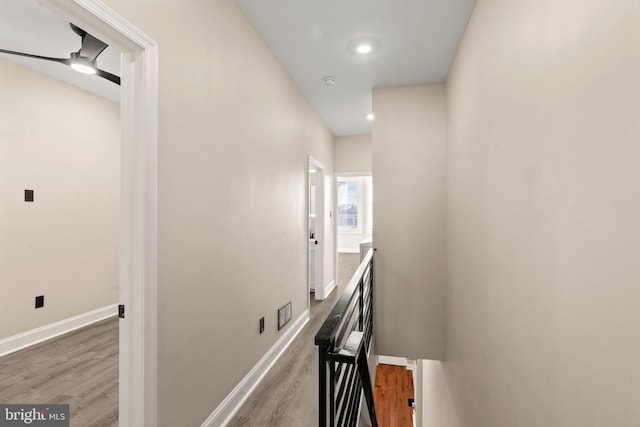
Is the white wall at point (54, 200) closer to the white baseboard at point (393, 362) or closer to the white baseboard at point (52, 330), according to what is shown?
the white baseboard at point (52, 330)

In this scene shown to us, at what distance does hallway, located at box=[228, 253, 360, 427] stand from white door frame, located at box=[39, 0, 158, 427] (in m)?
0.85

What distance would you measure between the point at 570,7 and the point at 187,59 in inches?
63.8

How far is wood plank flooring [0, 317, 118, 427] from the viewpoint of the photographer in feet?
6.68

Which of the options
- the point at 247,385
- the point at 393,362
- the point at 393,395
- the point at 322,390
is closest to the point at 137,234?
the point at 322,390

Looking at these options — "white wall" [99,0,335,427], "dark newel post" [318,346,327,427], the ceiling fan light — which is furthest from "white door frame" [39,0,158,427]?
the ceiling fan light

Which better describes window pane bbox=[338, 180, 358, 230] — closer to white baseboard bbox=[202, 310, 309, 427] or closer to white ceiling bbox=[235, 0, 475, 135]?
white ceiling bbox=[235, 0, 475, 135]

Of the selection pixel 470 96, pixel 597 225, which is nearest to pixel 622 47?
pixel 597 225

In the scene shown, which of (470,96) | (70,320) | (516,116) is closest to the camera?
(516,116)

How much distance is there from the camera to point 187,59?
160 cm

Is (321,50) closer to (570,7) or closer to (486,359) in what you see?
(570,7)

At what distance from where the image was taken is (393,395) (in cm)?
589

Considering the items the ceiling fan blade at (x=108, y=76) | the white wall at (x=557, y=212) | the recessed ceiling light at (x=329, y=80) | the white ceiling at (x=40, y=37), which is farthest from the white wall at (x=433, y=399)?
the white ceiling at (x=40, y=37)

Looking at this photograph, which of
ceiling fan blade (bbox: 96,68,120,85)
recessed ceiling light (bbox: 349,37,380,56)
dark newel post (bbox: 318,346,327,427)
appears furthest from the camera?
recessed ceiling light (bbox: 349,37,380,56)

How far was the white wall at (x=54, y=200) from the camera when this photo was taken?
285cm
